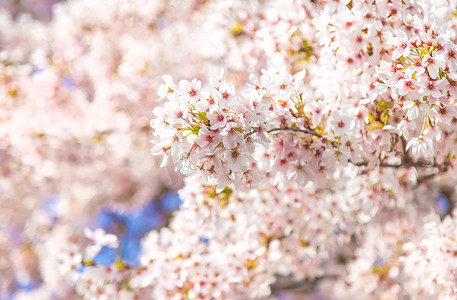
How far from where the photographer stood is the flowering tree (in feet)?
7.52

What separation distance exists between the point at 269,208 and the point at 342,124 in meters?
1.05

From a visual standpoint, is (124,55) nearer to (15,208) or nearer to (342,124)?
(15,208)

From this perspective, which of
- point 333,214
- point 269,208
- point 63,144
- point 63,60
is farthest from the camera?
point 63,60

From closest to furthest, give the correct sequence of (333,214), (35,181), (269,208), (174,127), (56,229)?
(174,127), (269,208), (333,214), (35,181), (56,229)

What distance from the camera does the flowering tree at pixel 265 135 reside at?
2293 millimetres

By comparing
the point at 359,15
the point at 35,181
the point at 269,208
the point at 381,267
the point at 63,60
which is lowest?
the point at 381,267

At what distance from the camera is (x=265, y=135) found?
2387mm

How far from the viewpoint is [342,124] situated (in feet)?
8.78

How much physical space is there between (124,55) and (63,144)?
1.56m

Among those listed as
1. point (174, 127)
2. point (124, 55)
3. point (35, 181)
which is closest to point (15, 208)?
point (35, 181)

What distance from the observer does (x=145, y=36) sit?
615 cm

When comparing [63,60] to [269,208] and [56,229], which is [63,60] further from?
[269,208]

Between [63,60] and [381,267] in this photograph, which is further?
[63,60]

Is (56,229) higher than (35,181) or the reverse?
the reverse
